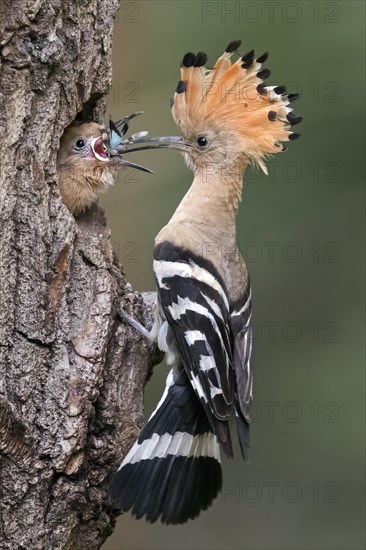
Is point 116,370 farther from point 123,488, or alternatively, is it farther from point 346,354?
point 346,354

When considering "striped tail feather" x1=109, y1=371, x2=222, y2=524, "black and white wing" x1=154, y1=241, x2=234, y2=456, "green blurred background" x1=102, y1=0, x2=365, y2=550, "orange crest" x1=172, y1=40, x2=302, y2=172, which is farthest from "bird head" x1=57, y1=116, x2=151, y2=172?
"green blurred background" x1=102, y1=0, x2=365, y2=550

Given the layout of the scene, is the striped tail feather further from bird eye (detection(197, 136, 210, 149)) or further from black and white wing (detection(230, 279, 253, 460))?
bird eye (detection(197, 136, 210, 149))

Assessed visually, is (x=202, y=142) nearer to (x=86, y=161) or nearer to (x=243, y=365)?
(x=86, y=161)

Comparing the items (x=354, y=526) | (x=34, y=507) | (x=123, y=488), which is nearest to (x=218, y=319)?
(x=123, y=488)

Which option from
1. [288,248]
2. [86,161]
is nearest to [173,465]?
[86,161]

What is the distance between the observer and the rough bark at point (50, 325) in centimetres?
268

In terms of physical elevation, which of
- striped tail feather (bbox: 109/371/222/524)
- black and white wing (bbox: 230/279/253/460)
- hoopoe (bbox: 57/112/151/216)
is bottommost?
striped tail feather (bbox: 109/371/222/524)

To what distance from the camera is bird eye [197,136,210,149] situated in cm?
355

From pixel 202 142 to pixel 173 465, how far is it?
1116 millimetres

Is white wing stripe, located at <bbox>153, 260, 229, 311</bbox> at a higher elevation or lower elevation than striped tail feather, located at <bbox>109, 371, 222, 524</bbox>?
higher

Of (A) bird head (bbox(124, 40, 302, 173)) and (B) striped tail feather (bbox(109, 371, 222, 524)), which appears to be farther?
(A) bird head (bbox(124, 40, 302, 173))

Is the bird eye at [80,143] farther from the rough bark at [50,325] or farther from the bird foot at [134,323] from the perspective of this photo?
the bird foot at [134,323]

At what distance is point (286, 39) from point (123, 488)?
8.52 ft

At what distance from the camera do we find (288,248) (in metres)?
4.99
